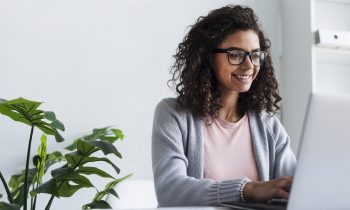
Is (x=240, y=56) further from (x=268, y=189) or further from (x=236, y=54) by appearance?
(x=268, y=189)

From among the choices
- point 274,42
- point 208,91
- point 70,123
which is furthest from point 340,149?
point 274,42

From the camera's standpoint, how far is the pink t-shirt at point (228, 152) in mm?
1615

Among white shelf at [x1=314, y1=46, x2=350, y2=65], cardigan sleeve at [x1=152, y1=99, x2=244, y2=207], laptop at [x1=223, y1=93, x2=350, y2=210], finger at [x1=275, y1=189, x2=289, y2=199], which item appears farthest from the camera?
white shelf at [x1=314, y1=46, x2=350, y2=65]

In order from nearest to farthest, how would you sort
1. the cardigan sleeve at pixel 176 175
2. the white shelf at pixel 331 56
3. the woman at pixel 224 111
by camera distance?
the cardigan sleeve at pixel 176 175
the woman at pixel 224 111
the white shelf at pixel 331 56

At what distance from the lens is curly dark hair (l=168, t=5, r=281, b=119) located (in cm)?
167

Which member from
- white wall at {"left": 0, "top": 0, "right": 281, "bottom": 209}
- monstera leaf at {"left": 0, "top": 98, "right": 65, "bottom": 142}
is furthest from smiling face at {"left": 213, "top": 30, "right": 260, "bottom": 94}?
white wall at {"left": 0, "top": 0, "right": 281, "bottom": 209}

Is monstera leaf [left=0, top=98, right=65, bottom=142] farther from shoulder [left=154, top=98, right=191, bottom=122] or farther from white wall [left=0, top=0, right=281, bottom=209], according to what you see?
white wall [left=0, top=0, right=281, bottom=209]

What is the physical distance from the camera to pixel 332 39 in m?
2.55

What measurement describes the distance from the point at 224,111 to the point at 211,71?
140 mm

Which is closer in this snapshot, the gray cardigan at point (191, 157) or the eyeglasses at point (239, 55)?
the gray cardigan at point (191, 157)

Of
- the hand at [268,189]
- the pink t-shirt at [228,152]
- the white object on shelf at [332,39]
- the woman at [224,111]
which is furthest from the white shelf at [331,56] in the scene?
the hand at [268,189]

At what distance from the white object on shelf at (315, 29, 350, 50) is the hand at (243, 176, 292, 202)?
1.59m

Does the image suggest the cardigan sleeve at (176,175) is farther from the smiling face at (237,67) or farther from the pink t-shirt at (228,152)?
the smiling face at (237,67)

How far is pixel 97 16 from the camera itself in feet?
8.64
